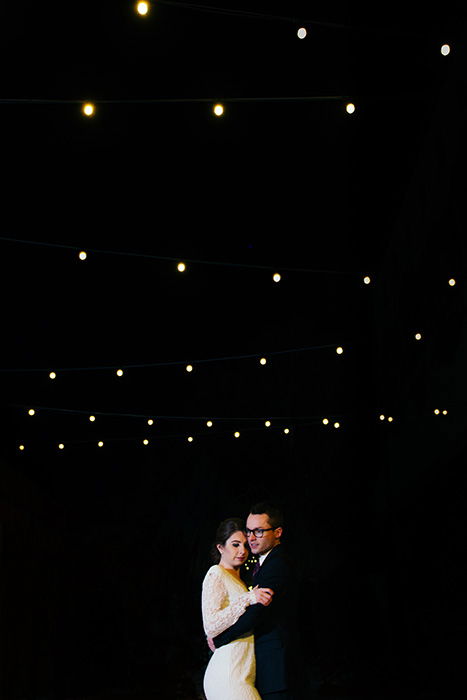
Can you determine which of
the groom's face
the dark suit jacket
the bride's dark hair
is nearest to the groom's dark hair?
the groom's face

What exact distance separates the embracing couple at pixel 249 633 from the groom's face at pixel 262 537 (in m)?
0.05

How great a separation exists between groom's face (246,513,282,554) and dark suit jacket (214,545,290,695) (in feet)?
0.48

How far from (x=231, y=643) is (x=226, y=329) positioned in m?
4.08

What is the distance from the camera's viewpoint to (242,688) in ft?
13.3

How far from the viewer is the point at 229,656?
4.13 m

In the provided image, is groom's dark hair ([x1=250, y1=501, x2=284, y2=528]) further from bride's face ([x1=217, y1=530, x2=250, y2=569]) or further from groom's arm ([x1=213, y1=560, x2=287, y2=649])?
groom's arm ([x1=213, y1=560, x2=287, y2=649])

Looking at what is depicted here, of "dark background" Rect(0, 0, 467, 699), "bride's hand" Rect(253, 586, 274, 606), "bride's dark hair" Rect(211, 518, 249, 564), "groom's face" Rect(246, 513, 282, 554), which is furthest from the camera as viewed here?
"dark background" Rect(0, 0, 467, 699)

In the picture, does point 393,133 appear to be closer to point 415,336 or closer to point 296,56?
point 296,56

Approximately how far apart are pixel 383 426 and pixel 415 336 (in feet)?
3.88

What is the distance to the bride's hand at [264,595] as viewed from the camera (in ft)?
13.3

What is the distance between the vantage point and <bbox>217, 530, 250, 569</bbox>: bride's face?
442 centimetres

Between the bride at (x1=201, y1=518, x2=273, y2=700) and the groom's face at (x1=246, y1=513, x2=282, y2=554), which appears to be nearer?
the bride at (x1=201, y1=518, x2=273, y2=700)

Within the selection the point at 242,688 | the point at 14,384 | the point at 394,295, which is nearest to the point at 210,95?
the point at 394,295

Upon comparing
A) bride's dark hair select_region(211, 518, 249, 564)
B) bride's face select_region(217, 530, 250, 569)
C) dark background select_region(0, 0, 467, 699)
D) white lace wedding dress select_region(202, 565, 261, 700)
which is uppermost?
dark background select_region(0, 0, 467, 699)
